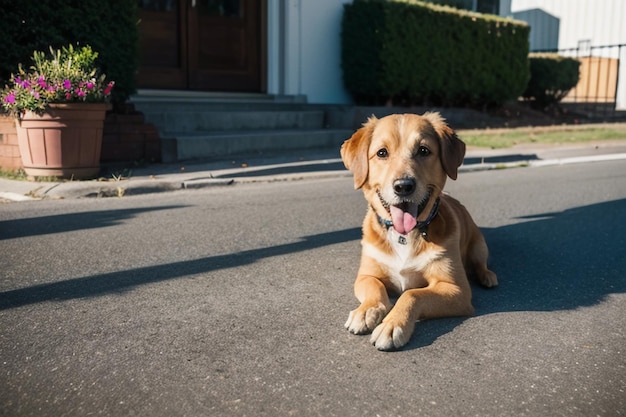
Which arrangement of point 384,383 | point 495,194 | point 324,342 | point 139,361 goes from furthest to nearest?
point 495,194, point 324,342, point 139,361, point 384,383

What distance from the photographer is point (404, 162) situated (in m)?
3.43

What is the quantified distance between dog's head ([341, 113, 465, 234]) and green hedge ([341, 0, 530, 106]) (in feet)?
34.2

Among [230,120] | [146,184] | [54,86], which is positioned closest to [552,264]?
[146,184]

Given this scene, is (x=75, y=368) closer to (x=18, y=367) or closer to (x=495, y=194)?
(x=18, y=367)

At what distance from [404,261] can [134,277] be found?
194cm

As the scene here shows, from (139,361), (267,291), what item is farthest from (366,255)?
(139,361)

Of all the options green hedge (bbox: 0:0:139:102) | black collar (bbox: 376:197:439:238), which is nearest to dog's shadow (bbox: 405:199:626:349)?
black collar (bbox: 376:197:439:238)

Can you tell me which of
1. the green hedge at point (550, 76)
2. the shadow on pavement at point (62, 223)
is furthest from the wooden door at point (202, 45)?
the green hedge at point (550, 76)

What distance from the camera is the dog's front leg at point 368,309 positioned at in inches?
122

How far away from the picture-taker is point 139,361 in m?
2.80

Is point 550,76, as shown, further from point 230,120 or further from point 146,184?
point 146,184

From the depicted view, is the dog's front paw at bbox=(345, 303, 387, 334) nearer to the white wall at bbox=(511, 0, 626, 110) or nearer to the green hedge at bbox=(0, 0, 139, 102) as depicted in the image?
the green hedge at bbox=(0, 0, 139, 102)

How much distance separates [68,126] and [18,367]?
18.2ft

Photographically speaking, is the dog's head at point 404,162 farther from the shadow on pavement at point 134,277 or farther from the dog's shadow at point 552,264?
the shadow on pavement at point 134,277
